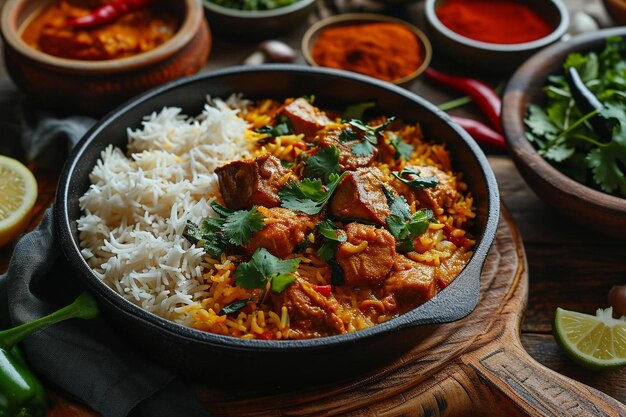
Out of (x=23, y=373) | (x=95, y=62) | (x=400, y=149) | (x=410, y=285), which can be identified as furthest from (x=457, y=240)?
(x=95, y=62)

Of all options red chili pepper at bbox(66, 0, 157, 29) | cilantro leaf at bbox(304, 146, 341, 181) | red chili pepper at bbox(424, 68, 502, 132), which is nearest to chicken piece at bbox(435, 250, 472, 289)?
cilantro leaf at bbox(304, 146, 341, 181)

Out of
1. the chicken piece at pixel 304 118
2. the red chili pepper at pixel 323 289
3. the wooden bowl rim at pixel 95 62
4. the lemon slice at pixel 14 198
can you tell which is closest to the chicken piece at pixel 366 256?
the red chili pepper at pixel 323 289

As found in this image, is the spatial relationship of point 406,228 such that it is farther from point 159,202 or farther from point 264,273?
point 159,202

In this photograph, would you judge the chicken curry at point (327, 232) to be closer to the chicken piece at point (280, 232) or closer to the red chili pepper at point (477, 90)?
the chicken piece at point (280, 232)

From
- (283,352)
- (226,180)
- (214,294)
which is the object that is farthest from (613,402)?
(226,180)

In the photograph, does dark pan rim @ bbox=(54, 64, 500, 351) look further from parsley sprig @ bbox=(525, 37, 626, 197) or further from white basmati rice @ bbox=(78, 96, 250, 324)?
parsley sprig @ bbox=(525, 37, 626, 197)

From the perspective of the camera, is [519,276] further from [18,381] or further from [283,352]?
[18,381]
